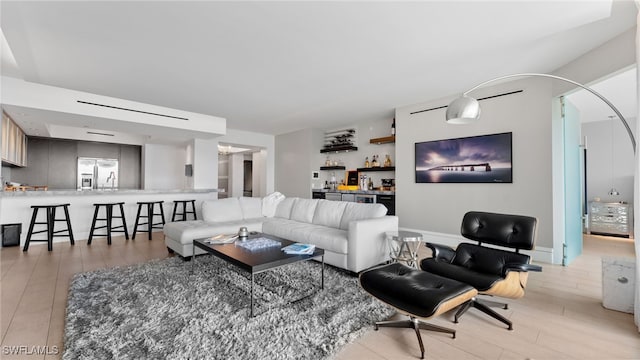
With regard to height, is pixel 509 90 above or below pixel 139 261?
above

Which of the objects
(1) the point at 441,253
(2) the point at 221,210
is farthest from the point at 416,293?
(2) the point at 221,210

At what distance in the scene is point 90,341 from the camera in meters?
1.77

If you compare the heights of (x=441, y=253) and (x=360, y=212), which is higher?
(x=360, y=212)

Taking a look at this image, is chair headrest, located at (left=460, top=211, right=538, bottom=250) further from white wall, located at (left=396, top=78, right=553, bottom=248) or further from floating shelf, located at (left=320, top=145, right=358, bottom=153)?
floating shelf, located at (left=320, top=145, right=358, bottom=153)

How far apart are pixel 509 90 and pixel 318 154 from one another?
4.41m

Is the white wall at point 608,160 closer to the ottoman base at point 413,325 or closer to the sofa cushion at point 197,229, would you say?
the ottoman base at point 413,325

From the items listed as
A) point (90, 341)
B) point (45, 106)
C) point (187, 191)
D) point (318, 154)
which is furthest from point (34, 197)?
point (318, 154)

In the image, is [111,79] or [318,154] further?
[318,154]

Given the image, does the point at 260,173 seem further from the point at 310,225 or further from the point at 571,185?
the point at 571,185

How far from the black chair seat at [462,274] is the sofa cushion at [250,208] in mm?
3186

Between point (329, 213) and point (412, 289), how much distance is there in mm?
2344

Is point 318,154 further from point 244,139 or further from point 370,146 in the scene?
point 244,139

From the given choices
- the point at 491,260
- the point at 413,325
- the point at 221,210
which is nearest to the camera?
the point at 413,325

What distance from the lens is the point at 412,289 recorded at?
1782 millimetres
